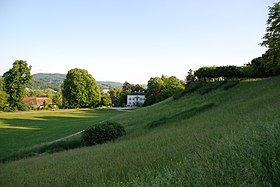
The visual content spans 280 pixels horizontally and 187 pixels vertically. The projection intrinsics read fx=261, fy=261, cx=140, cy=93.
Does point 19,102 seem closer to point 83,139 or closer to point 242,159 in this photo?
point 83,139

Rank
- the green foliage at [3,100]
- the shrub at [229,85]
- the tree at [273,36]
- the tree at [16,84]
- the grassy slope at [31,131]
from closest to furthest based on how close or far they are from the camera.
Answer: the grassy slope at [31,131] < the tree at [273,36] < the shrub at [229,85] < the green foliage at [3,100] < the tree at [16,84]

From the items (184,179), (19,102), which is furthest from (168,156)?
(19,102)

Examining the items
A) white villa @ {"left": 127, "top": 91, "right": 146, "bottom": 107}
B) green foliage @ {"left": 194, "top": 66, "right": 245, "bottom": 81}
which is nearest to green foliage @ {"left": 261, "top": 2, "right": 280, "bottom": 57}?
green foliage @ {"left": 194, "top": 66, "right": 245, "bottom": 81}

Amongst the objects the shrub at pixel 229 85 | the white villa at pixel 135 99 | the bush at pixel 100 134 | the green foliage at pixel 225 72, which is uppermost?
the green foliage at pixel 225 72

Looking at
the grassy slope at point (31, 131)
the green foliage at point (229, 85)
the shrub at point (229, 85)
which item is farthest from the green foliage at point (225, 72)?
the grassy slope at point (31, 131)

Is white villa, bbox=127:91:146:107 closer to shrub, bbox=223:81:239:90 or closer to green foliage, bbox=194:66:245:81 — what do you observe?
green foliage, bbox=194:66:245:81

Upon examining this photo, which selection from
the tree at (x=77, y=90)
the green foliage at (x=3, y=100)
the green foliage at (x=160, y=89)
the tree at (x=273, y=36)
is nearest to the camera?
the tree at (x=273, y=36)

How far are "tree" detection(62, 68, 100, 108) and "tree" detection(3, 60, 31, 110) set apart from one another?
Answer: 12.0 metres

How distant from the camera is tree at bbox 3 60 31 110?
241 feet

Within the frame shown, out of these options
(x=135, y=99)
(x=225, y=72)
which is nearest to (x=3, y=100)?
(x=225, y=72)

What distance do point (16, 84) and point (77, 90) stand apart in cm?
1729

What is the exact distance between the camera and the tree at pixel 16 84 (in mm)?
73312

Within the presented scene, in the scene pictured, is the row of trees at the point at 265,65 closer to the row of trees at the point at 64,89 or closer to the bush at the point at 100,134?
the bush at the point at 100,134

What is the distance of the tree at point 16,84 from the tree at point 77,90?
39.4 feet
